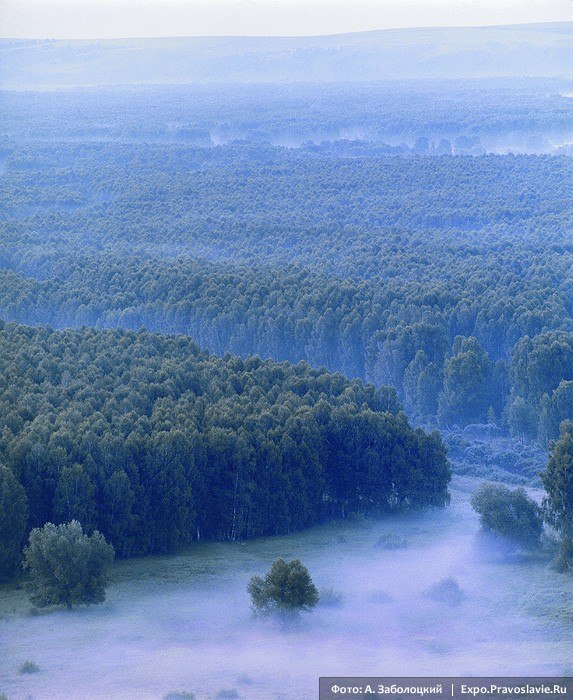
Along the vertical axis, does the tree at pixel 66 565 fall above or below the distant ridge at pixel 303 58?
below

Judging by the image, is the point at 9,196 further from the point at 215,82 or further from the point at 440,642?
the point at 215,82

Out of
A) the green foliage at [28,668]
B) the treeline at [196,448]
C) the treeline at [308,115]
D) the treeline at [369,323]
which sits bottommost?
the green foliage at [28,668]

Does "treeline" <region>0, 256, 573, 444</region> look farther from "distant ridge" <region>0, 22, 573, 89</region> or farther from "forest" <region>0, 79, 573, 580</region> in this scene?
"distant ridge" <region>0, 22, 573, 89</region>

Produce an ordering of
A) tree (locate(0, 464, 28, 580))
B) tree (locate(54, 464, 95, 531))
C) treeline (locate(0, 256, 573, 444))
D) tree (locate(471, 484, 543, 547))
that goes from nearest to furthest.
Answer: tree (locate(0, 464, 28, 580))
tree (locate(54, 464, 95, 531))
tree (locate(471, 484, 543, 547))
treeline (locate(0, 256, 573, 444))

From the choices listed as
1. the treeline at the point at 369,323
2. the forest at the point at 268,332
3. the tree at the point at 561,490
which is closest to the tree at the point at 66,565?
the forest at the point at 268,332

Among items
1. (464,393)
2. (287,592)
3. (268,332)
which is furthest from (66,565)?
(268,332)

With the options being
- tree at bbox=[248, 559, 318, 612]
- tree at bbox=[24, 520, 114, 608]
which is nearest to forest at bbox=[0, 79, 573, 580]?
tree at bbox=[24, 520, 114, 608]

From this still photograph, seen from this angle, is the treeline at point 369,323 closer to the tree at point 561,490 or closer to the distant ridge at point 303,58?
the tree at point 561,490
